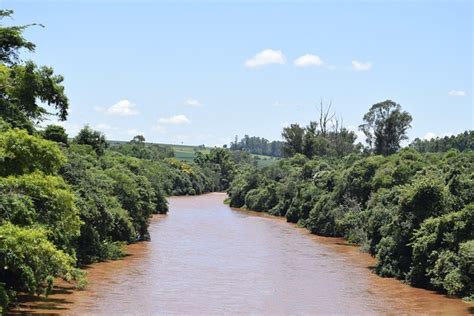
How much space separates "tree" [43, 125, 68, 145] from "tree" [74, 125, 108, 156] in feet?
48.9

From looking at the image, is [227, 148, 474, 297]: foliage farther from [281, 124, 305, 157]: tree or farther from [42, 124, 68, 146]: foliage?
[281, 124, 305, 157]: tree

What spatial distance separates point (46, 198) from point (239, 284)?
568 inches

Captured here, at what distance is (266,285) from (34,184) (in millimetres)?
16253

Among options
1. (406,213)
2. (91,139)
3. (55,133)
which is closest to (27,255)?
(406,213)

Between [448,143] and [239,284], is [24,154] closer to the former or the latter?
[239,284]

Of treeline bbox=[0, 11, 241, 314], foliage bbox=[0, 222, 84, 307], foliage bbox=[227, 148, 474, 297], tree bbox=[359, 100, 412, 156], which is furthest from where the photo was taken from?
tree bbox=[359, 100, 412, 156]

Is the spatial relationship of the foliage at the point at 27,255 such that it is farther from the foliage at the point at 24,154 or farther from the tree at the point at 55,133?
the tree at the point at 55,133

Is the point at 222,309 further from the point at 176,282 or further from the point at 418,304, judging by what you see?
the point at 418,304

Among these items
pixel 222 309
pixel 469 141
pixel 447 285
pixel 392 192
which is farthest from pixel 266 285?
pixel 469 141

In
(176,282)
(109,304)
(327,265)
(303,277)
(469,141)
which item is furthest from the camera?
(469,141)

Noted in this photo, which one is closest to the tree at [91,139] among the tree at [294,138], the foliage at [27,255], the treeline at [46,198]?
the treeline at [46,198]

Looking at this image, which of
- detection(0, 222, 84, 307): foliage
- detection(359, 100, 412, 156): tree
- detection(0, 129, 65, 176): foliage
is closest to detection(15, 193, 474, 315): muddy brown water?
detection(0, 222, 84, 307): foliage

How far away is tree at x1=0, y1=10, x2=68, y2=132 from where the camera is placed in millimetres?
29484

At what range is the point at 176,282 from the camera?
114ft
